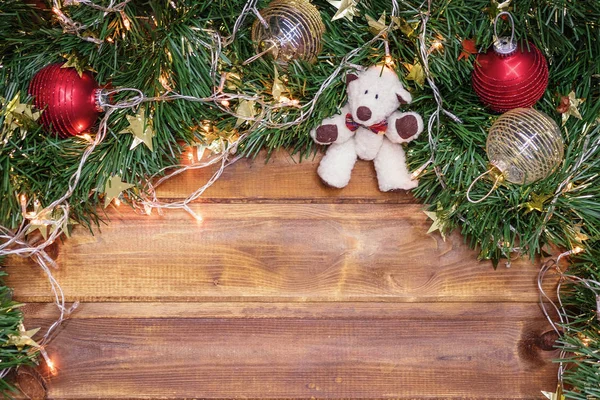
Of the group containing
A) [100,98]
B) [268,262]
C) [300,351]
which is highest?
[100,98]

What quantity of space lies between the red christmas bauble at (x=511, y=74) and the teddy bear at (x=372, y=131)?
0.13m

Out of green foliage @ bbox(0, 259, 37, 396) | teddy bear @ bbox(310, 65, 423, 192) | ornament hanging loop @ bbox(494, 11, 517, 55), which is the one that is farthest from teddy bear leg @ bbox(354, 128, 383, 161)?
green foliage @ bbox(0, 259, 37, 396)

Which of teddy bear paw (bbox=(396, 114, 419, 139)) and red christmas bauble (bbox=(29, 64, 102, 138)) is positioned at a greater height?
red christmas bauble (bbox=(29, 64, 102, 138))

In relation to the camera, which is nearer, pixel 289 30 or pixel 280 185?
pixel 289 30

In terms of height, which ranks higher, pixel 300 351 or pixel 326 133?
pixel 326 133

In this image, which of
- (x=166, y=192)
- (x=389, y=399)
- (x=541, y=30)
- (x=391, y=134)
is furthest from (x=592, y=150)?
(x=166, y=192)

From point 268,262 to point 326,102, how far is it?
32 centimetres

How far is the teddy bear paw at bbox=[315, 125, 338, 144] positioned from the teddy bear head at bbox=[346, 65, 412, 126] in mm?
46

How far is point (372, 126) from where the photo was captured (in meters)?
1.02

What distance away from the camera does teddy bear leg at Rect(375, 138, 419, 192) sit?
106cm

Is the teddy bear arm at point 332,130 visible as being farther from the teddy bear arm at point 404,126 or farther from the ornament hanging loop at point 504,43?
the ornament hanging loop at point 504,43

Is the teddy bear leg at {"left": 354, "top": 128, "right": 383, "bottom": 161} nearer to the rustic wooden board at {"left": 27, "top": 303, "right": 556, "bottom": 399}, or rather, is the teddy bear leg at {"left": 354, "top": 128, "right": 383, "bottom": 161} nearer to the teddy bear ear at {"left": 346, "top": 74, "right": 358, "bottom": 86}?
the teddy bear ear at {"left": 346, "top": 74, "right": 358, "bottom": 86}

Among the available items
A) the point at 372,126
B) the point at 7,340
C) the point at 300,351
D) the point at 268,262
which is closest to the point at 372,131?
the point at 372,126

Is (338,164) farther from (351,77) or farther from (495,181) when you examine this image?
(495,181)
